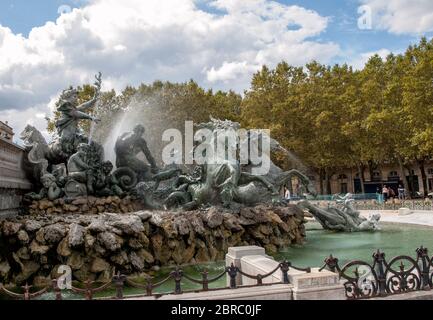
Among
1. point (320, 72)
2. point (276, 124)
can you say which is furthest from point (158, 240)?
point (320, 72)

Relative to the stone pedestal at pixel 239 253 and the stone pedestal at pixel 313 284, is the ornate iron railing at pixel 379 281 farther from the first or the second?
the stone pedestal at pixel 239 253

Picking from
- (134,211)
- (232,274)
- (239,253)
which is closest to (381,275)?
(232,274)

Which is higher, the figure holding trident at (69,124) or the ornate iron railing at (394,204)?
the figure holding trident at (69,124)

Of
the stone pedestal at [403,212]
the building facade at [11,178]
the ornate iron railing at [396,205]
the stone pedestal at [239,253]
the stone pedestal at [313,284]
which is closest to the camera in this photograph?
the stone pedestal at [313,284]

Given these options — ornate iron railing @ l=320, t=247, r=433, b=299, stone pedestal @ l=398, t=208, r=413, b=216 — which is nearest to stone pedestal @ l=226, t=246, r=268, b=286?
ornate iron railing @ l=320, t=247, r=433, b=299

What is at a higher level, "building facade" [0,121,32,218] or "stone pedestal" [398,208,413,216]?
"building facade" [0,121,32,218]

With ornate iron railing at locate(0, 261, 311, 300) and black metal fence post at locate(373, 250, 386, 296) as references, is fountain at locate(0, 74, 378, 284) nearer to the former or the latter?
ornate iron railing at locate(0, 261, 311, 300)

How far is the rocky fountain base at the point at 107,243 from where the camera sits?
25.4ft

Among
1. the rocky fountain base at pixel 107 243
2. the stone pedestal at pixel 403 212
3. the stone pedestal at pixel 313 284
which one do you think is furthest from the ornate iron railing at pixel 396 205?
the stone pedestal at pixel 313 284

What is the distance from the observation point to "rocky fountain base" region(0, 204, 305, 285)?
7.75 metres

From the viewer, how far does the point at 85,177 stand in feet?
41.1

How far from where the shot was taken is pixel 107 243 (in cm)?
787
